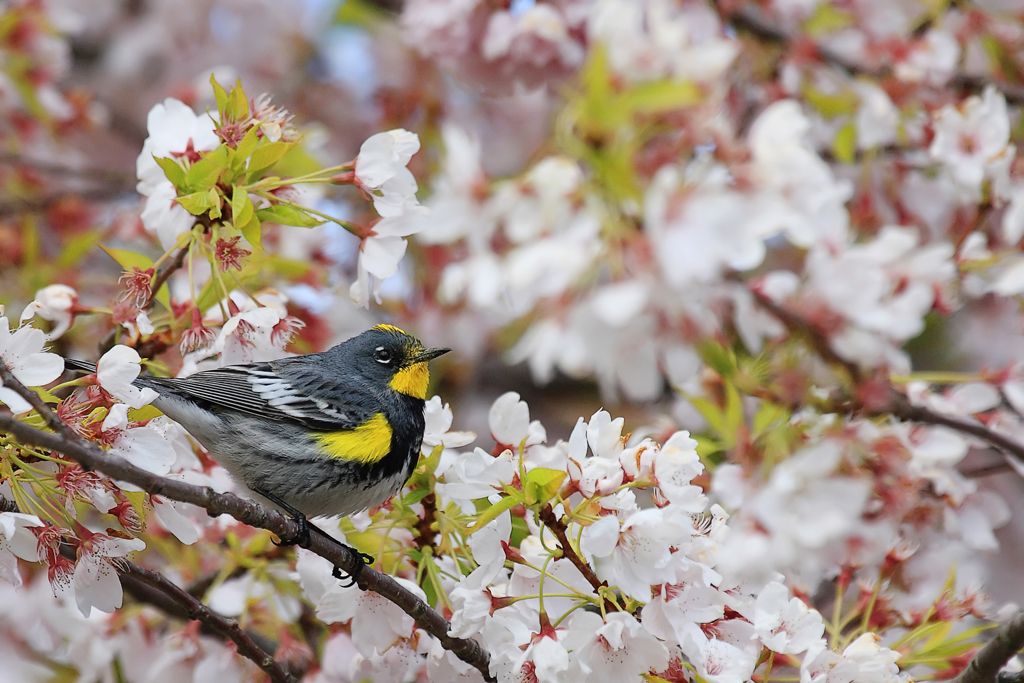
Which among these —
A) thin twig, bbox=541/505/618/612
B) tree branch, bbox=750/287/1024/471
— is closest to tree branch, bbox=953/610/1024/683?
tree branch, bbox=750/287/1024/471

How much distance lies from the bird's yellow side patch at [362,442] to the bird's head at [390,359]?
34 centimetres

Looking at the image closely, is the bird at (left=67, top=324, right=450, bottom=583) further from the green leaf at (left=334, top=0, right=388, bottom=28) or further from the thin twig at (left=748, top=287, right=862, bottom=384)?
the green leaf at (left=334, top=0, right=388, bottom=28)

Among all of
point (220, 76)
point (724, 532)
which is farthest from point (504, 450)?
point (220, 76)

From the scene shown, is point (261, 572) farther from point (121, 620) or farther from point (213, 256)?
point (213, 256)

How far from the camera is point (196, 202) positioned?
7.82 ft

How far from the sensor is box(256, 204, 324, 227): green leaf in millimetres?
2438

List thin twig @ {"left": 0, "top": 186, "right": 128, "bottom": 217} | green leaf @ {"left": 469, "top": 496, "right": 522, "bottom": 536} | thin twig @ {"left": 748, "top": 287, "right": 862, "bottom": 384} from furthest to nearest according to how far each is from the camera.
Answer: thin twig @ {"left": 0, "top": 186, "right": 128, "bottom": 217} → green leaf @ {"left": 469, "top": 496, "right": 522, "bottom": 536} → thin twig @ {"left": 748, "top": 287, "right": 862, "bottom": 384}

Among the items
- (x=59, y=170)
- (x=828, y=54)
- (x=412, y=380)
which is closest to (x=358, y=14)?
(x=59, y=170)

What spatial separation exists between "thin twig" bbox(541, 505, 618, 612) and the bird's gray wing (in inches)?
49.0

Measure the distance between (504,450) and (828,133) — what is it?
82.2 inches

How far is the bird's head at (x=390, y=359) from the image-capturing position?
3814 mm

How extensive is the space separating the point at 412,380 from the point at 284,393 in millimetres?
506

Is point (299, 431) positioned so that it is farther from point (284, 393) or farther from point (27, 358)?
point (27, 358)

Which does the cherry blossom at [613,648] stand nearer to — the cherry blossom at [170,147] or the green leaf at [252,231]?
the green leaf at [252,231]
